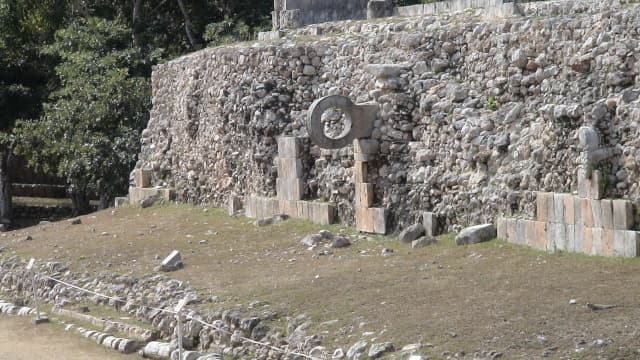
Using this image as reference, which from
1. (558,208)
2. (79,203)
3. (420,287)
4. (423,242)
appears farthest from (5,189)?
(558,208)

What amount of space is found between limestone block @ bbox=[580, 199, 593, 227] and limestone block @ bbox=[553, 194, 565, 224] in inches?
12.9

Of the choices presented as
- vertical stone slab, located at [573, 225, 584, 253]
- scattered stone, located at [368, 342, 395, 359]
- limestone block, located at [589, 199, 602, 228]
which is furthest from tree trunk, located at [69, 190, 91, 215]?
scattered stone, located at [368, 342, 395, 359]

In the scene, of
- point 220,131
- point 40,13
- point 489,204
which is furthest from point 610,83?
point 40,13

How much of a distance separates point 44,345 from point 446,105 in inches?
227

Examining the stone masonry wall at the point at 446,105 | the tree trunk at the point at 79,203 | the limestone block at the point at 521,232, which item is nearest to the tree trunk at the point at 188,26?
the tree trunk at the point at 79,203

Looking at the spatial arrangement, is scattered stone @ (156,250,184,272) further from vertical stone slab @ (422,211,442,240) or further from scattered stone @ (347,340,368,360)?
scattered stone @ (347,340,368,360)

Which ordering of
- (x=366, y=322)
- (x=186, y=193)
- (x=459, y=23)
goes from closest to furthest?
(x=366, y=322)
(x=459, y=23)
(x=186, y=193)

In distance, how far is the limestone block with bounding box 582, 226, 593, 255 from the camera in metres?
12.9

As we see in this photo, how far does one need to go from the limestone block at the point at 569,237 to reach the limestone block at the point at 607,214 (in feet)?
1.42

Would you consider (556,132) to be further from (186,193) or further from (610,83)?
(186,193)

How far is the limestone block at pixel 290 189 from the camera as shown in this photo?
18625mm

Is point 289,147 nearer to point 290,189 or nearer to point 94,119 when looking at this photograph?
point 290,189

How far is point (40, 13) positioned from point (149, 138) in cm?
758

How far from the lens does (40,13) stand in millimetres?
30734
